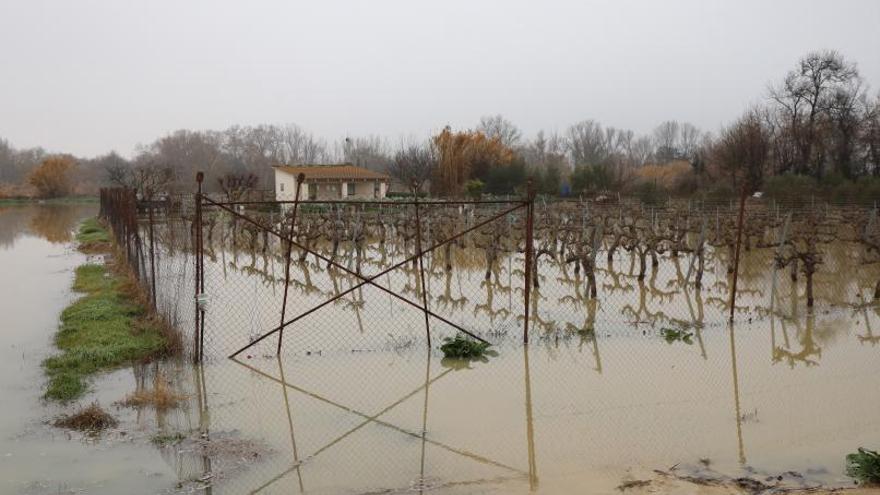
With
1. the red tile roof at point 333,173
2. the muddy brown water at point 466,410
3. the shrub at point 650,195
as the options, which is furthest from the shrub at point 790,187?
the red tile roof at point 333,173

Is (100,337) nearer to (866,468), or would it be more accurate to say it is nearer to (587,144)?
(866,468)

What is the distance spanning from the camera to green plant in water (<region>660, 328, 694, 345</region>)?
1075cm

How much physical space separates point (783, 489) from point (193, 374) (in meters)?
6.14

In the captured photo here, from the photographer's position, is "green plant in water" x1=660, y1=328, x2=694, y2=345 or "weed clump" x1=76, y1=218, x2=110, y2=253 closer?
"green plant in water" x1=660, y1=328, x2=694, y2=345

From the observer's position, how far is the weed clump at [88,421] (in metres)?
6.95

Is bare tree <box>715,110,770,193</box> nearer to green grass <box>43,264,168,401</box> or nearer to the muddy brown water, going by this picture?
the muddy brown water

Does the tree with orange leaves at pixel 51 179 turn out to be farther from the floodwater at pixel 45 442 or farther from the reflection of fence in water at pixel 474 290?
the floodwater at pixel 45 442

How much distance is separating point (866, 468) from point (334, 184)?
1904 inches

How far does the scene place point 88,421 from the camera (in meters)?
7.02

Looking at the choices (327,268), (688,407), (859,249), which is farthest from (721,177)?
(688,407)

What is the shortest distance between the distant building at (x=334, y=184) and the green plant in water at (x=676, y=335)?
134 ft

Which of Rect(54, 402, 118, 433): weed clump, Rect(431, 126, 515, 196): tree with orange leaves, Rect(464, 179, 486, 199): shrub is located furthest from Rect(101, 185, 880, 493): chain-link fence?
Rect(431, 126, 515, 196): tree with orange leaves

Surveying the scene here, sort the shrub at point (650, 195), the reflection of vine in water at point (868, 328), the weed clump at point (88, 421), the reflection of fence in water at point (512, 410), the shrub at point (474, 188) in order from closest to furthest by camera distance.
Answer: the reflection of fence in water at point (512, 410)
the weed clump at point (88, 421)
the reflection of vine in water at point (868, 328)
the shrub at point (650, 195)
the shrub at point (474, 188)

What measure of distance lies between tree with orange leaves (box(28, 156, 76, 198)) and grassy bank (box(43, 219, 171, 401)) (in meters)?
74.4
